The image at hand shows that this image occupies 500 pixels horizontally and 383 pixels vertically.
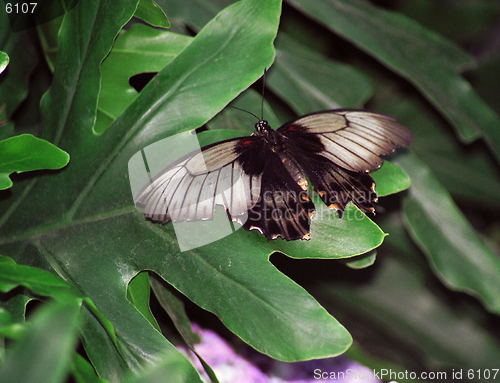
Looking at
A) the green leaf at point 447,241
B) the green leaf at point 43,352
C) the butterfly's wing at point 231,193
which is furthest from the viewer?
the green leaf at point 447,241

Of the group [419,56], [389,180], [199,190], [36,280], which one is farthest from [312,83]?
[36,280]

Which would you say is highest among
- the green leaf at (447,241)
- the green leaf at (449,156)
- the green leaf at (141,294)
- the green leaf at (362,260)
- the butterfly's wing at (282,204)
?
the butterfly's wing at (282,204)

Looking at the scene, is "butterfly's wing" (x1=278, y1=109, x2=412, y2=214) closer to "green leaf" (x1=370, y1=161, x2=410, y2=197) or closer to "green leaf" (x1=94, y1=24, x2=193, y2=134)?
"green leaf" (x1=370, y1=161, x2=410, y2=197)

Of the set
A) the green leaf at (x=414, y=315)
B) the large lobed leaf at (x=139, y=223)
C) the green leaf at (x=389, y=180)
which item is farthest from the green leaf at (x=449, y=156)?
the large lobed leaf at (x=139, y=223)

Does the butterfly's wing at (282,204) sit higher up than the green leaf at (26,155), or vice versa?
the green leaf at (26,155)

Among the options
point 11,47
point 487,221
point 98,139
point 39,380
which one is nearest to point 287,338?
point 39,380

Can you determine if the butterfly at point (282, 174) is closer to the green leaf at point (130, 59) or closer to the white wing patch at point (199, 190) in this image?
the white wing patch at point (199, 190)
